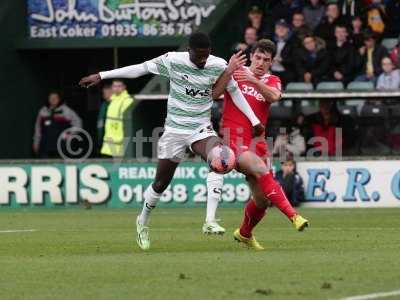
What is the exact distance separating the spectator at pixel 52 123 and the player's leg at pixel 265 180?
48.5 feet

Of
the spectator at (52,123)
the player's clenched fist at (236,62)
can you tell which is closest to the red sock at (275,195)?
the player's clenched fist at (236,62)

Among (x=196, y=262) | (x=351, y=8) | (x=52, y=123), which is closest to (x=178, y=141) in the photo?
(x=196, y=262)

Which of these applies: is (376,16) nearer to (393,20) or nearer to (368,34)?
(393,20)

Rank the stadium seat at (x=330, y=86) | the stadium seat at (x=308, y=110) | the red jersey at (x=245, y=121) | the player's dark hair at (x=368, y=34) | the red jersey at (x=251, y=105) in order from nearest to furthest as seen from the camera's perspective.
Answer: the red jersey at (x=245, y=121) < the red jersey at (x=251, y=105) < the stadium seat at (x=330, y=86) < the stadium seat at (x=308, y=110) < the player's dark hair at (x=368, y=34)

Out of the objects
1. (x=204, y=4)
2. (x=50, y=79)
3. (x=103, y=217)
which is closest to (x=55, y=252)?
(x=103, y=217)

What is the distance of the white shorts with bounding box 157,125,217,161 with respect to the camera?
45.6ft

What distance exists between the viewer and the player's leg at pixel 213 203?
1376 centimetres

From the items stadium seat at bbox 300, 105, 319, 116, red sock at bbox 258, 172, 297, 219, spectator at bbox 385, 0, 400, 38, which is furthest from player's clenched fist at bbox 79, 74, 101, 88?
spectator at bbox 385, 0, 400, 38

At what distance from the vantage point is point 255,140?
45.6 feet

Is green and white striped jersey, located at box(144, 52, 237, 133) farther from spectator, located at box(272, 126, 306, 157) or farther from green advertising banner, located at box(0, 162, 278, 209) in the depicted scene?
spectator, located at box(272, 126, 306, 157)

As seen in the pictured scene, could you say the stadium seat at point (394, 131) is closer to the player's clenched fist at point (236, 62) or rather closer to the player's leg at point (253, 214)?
the player's leg at point (253, 214)

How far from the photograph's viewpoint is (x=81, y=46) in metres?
29.3

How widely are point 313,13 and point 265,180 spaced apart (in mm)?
13829

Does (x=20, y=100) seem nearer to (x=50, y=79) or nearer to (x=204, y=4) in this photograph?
(x=50, y=79)
